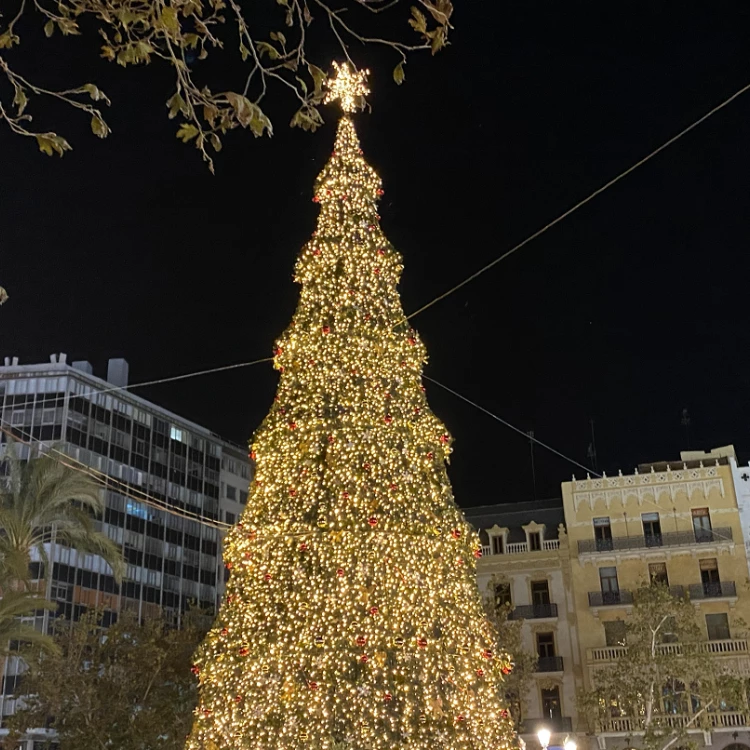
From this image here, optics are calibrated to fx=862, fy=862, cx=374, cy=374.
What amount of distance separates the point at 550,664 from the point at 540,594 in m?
2.54

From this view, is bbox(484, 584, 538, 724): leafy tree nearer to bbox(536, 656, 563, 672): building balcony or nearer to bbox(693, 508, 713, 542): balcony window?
bbox(536, 656, 563, 672): building balcony

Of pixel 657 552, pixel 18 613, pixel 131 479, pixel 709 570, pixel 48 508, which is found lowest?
pixel 18 613

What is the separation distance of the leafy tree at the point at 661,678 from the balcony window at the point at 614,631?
248cm

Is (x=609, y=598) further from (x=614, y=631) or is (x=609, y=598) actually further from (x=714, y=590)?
(x=714, y=590)

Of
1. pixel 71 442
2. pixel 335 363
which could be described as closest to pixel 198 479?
pixel 71 442

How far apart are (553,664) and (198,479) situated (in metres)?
39.7

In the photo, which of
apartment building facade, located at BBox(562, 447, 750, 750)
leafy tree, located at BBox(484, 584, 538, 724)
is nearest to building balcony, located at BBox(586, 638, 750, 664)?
apartment building facade, located at BBox(562, 447, 750, 750)

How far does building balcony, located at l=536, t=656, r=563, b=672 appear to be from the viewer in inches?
1198

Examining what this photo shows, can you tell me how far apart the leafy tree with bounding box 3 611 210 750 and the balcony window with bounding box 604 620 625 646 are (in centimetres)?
1479

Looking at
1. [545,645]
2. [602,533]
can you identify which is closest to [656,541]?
[602,533]

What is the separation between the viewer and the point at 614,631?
3011cm

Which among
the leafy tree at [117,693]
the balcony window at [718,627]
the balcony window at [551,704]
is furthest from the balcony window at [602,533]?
the leafy tree at [117,693]

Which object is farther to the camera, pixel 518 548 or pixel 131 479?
pixel 131 479

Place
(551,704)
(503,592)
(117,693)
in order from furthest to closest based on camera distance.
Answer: (503,592) < (551,704) < (117,693)
